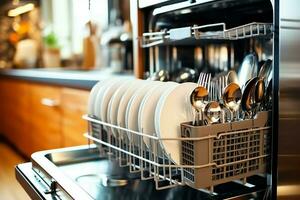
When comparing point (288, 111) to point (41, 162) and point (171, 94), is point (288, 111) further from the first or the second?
point (41, 162)

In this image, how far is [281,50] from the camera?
2.19ft

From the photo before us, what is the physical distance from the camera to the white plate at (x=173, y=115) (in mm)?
672

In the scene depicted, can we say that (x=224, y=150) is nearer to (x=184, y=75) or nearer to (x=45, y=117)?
(x=184, y=75)

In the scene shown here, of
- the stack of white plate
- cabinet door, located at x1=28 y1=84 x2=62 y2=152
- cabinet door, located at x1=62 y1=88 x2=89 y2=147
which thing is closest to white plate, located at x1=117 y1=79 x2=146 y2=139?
the stack of white plate

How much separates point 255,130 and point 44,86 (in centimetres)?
197

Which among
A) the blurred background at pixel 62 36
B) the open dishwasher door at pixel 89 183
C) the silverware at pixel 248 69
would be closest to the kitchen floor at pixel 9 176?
the blurred background at pixel 62 36

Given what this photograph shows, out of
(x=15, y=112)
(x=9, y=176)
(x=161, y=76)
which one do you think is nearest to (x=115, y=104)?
(x=161, y=76)

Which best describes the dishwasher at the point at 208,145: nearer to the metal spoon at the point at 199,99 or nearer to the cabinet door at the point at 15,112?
the metal spoon at the point at 199,99

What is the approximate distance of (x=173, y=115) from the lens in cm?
70

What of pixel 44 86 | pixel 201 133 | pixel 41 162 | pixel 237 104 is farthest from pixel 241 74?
pixel 44 86

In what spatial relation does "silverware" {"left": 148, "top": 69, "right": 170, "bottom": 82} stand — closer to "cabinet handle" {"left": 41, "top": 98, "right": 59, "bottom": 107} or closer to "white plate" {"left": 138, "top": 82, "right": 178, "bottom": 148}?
"white plate" {"left": 138, "top": 82, "right": 178, "bottom": 148}

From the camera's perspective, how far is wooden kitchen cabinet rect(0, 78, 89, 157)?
75.4 inches

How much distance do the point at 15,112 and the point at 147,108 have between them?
9.31 ft

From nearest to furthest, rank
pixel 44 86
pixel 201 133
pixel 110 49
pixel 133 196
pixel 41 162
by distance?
1. pixel 201 133
2. pixel 133 196
3. pixel 41 162
4. pixel 44 86
5. pixel 110 49
